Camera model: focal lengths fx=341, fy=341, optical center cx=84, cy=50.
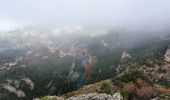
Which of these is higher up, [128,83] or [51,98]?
[51,98]

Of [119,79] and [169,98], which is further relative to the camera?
[119,79]

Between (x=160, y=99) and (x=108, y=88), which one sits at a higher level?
(x=160, y=99)

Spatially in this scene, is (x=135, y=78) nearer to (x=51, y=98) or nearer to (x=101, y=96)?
(x=51, y=98)

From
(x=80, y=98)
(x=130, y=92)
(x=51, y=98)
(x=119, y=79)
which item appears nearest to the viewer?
(x=80, y=98)

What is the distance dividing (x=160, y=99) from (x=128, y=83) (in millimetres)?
74193

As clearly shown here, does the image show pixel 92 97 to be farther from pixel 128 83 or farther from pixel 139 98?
pixel 128 83

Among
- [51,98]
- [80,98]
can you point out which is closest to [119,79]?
[51,98]

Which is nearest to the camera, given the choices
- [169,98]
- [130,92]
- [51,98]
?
[169,98]

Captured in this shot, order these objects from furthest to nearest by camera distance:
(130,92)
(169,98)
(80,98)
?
(130,92) < (80,98) < (169,98)

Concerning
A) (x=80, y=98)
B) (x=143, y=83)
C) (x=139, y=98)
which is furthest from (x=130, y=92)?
(x=80, y=98)

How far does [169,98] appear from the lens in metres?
75.2

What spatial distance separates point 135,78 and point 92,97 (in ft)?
265

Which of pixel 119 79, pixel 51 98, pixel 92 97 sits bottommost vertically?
pixel 119 79

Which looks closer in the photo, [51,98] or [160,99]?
[160,99]
